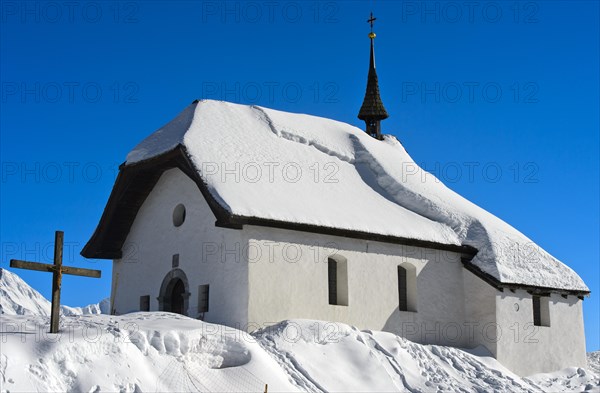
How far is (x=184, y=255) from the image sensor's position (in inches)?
853

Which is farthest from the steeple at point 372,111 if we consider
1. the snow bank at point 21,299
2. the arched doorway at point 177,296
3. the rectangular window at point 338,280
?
the snow bank at point 21,299

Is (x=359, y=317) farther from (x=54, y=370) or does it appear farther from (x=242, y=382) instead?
(x=54, y=370)

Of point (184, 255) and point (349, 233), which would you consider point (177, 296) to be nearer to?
point (184, 255)

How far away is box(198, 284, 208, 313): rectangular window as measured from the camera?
20594mm

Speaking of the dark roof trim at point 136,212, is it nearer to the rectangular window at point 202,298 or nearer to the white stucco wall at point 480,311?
the white stucco wall at point 480,311

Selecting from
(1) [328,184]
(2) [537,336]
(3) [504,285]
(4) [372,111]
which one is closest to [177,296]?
(1) [328,184]

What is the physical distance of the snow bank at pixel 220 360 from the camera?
13.5 m

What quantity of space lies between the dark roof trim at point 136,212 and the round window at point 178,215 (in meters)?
1.15

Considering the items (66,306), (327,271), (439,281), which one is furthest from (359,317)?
(66,306)

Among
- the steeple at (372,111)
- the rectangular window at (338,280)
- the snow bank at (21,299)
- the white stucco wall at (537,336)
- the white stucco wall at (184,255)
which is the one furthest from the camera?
the snow bank at (21,299)

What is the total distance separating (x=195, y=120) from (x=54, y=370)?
10.4 meters

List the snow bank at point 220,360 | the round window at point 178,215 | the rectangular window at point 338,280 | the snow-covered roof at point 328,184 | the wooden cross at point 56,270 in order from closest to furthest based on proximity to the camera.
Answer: the snow bank at point 220,360 < the wooden cross at point 56,270 < the snow-covered roof at point 328,184 < the rectangular window at point 338,280 < the round window at point 178,215

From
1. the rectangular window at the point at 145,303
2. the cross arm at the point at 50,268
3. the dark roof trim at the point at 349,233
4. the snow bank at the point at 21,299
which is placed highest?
the dark roof trim at the point at 349,233

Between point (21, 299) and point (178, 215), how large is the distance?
88.3 meters
